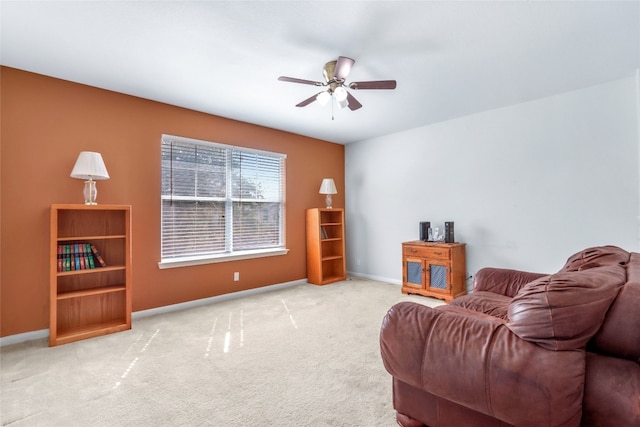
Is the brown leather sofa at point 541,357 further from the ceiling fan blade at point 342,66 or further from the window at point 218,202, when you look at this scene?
the window at point 218,202

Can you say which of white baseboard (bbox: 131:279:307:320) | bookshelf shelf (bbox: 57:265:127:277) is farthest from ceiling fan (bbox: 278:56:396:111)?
white baseboard (bbox: 131:279:307:320)

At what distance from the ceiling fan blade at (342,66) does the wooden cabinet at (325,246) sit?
268 centimetres

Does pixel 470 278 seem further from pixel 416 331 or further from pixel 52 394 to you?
pixel 52 394

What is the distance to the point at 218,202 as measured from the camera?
4.13 metres

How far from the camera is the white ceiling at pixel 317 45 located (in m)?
2.04

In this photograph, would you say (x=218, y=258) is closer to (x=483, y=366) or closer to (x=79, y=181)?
(x=79, y=181)

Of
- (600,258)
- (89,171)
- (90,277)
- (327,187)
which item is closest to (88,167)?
(89,171)

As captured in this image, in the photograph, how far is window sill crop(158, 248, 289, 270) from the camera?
3.64 metres

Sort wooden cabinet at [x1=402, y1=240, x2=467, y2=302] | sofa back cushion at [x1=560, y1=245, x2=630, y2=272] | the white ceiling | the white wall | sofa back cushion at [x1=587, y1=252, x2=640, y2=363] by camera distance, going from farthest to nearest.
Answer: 1. wooden cabinet at [x1=402, y1=240, x2=467, y2=302]
2. the white wall
3. the white ceiling
4. sofa back cushion at [x1=560, y1=245, x2=630, y2=272]
5. sofa back cushion at [x1=587, y1=252, x2=640, y2=363]

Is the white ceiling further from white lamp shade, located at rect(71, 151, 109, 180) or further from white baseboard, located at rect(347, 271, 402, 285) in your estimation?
white baseboard, located at rect(347, 271, 402, 285)

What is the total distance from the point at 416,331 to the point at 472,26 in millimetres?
2229

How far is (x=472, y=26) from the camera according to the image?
222 centimetres

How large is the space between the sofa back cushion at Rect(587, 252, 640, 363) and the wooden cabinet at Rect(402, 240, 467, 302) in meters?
2.96

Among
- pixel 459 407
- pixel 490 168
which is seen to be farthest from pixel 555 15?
pixel 459 407
